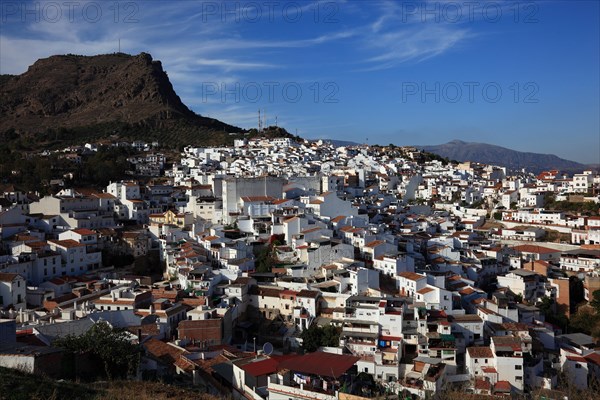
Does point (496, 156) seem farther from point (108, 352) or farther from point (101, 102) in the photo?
point (108, 352)

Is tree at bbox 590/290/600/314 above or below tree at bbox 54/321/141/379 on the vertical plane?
below

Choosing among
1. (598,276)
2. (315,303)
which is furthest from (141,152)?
(598,276)

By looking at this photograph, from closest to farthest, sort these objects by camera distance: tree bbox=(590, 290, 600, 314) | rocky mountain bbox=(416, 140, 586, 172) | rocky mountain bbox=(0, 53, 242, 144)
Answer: tree bbox=(590, 290, 600, 314)
rocky mountain bbox=(0, 53, 242, 144)
rocky mountain bbox=(416, 140, 586, 172)

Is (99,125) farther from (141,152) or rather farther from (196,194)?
(196,194)

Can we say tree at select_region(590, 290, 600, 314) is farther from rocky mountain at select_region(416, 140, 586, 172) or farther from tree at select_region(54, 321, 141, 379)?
rocky mountain at select_region(416, 140, 586, 172)

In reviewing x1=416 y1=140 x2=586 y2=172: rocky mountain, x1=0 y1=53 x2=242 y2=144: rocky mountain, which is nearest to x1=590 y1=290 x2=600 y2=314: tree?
x1=0 y1=53 x2=242 y2=144: rocky mountain

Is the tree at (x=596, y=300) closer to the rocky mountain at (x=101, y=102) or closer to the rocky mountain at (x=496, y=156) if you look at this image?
the rocky mountain at (x=101, y=102)
